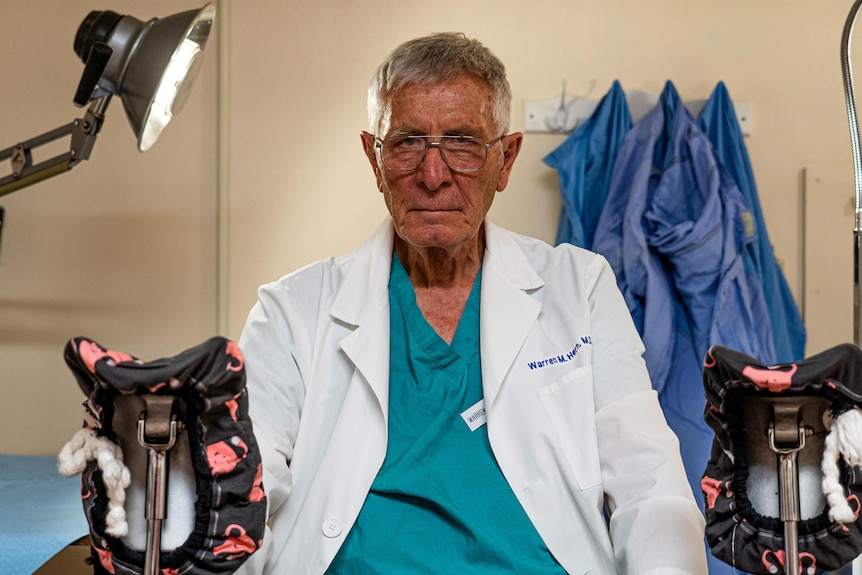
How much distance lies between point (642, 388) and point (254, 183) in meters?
1.25

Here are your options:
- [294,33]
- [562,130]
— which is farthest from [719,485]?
[294,33]

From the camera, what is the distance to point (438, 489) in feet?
4.34

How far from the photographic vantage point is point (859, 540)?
951 mm

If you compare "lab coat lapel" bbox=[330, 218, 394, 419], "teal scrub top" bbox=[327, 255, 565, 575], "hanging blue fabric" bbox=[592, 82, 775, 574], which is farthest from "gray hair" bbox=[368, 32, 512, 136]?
"hanging blue fabric" bbox=[592, 82, 775, 574]

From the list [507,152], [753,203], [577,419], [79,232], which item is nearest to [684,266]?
[753,203]

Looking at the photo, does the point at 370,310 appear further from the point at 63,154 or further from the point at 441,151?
the point at 63,154

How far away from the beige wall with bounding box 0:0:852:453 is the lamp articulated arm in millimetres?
551

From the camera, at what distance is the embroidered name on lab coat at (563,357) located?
1428 millimetres

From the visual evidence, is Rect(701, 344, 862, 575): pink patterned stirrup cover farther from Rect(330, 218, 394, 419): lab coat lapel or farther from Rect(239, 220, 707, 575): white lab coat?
Rect(330, 218, 394, 419): lab coat lapel

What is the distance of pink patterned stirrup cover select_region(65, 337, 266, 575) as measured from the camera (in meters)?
0.94

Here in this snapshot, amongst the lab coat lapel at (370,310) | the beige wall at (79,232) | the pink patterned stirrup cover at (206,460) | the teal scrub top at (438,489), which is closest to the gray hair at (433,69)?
the lab coat lapel at (370,310)

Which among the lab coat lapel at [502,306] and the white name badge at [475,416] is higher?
the lab coat lapel at [502,306]

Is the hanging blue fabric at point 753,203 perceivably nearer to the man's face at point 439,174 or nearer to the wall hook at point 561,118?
the wall hook at point 561,118

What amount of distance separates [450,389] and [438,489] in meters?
0.16
